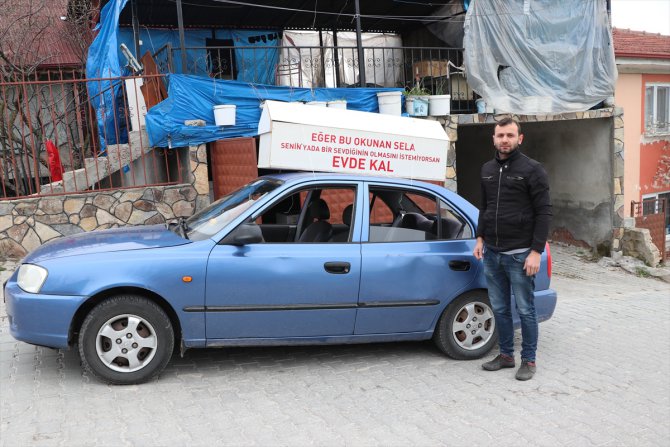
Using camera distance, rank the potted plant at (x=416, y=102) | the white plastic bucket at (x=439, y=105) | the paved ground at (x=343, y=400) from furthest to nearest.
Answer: the white plastic bucket at (x=439, y=105), the potted plant at (x=416, y=102), the paved ground at (x=343, y=400)

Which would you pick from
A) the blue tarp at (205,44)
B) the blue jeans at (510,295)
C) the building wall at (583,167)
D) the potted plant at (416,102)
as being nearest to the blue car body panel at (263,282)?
the blue jeans at (510,295)

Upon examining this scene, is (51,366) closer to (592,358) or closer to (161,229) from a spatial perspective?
(161,229)

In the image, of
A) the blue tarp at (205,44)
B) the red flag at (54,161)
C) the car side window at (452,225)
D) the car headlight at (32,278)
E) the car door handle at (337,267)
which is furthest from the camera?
the blue tarp at (205,44)

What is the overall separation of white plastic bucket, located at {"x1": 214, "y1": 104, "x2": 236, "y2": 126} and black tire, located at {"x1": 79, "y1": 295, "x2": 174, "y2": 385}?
492 cm

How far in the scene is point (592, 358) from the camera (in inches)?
210

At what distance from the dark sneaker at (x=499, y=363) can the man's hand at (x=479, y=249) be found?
0.86 metres

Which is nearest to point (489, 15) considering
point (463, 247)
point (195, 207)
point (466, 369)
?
point (195, 207)

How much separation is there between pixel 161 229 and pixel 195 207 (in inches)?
152

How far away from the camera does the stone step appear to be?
852 centimetres

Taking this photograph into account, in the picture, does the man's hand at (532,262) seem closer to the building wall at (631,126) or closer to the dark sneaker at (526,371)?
the dark sneaker at (526,371)

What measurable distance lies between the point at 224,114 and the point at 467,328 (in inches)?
202

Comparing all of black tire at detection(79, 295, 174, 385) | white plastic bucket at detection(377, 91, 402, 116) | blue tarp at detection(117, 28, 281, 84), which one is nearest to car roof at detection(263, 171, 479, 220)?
black tire at detection(79, 295, 174, 385)

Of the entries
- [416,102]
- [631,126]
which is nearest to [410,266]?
[416,102]

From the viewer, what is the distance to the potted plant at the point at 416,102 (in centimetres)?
991
